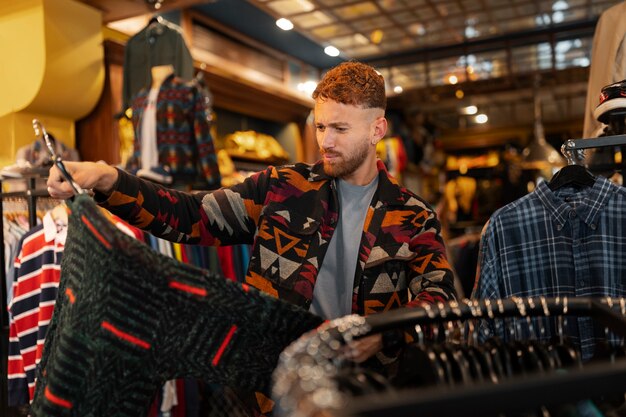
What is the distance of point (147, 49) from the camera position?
3.73 metres

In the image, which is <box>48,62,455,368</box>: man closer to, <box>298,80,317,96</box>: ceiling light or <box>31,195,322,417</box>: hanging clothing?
<box>31,195,322,417</box>: hanging clothing

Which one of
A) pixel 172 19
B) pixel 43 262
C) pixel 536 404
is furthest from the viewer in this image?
pixel 172 19

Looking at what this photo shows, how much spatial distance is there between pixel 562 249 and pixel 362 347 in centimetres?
92

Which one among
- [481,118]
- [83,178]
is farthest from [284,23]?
[481,118]

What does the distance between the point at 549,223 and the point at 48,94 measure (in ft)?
10.1

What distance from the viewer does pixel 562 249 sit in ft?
5.49

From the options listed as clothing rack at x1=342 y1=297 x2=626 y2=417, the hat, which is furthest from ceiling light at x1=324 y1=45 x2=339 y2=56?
clothing rack at x1=342 y1=297 x2=626 y2=417

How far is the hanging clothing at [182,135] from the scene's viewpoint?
338 centimetres

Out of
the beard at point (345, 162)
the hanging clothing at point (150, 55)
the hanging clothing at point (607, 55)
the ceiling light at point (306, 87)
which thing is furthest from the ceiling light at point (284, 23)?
the beard at point (345, 162)

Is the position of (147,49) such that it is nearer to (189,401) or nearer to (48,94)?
(48,94)

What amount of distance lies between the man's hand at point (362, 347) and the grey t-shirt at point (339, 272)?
0.58m

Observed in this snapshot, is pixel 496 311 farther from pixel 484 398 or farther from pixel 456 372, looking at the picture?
pixel 484 398

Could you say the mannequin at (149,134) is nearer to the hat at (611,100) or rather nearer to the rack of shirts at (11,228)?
the rack of shirts at (11,228)

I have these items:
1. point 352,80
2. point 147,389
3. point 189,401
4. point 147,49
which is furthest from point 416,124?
point 147,389
